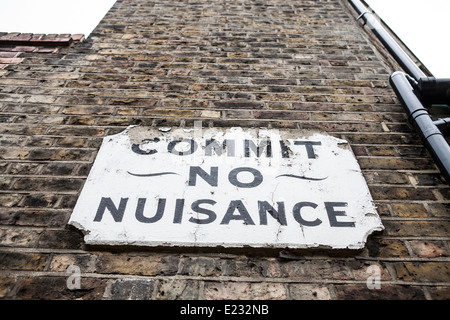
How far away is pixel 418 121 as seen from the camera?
4.78ft

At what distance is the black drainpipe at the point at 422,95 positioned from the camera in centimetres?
131

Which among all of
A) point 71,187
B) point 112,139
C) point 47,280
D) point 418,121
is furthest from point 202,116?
point 418,121

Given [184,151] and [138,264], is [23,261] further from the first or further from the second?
[184,151]

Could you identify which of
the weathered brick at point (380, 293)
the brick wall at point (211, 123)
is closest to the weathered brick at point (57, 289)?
the brick wall at point (211, 123)

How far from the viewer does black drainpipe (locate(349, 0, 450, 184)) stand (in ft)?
4.29

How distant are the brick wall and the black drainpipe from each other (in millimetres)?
92

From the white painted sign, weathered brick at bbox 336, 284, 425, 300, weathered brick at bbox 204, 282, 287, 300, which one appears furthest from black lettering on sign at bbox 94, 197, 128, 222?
weathered brick at bbox 336, 284, 425, 300

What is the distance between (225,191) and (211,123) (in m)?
0.46

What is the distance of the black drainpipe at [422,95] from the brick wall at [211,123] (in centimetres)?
9

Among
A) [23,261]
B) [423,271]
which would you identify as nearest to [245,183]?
[423,271]

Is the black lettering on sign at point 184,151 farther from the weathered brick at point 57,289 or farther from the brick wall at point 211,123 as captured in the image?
the weathered brick at point 57,289

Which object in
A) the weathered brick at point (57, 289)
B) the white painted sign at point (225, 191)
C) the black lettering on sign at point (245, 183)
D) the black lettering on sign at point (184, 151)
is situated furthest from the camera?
the black lettering on sign at point (184, 151)

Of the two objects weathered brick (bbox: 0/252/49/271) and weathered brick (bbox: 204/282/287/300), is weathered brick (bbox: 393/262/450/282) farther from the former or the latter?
weathered brick (bbox: 0/252/49/271)

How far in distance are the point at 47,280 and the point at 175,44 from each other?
1698 mm
